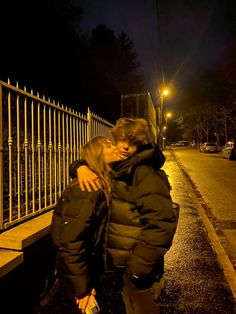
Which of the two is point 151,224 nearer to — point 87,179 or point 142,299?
point 87,179

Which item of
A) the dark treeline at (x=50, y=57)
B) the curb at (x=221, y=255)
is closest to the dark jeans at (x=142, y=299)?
the curb at (x=221, y=255)

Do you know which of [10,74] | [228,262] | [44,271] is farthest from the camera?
[10,74]

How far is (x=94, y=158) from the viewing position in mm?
2027

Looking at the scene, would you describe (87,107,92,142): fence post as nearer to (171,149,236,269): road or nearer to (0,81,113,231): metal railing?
(0,81,113,231): metal railing

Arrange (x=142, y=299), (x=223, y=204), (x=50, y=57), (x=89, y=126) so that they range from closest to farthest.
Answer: (x=142, y=299)
(x=89, y=126)
(x=223, y=204)
(x=50, y=57)

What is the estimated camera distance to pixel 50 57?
12.4 metres

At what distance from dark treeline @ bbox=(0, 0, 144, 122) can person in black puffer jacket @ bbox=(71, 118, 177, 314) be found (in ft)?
27.1

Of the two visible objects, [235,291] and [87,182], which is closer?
[87,182]

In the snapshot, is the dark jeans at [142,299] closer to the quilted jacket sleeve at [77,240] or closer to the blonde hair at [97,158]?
the quilted jacket sleeve at [77,240]

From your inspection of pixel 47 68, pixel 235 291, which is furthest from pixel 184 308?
pixel 47 68

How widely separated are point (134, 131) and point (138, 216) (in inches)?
21.7

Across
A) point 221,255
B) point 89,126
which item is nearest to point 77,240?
point 221,255

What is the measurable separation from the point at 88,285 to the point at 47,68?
11699mm

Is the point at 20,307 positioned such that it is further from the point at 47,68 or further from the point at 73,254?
the point at 47,68
